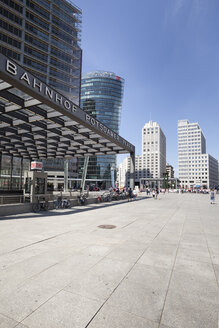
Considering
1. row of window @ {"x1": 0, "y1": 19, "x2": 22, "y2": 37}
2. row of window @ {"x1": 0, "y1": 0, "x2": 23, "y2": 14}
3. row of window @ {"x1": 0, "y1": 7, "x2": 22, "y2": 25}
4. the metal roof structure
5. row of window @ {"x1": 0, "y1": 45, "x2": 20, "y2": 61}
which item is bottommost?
the metal roof structure

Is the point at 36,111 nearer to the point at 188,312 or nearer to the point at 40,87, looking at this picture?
the point at 40,87

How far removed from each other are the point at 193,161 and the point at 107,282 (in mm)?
193804

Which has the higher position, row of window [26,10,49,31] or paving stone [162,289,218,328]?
row of window [26,10,49,31]

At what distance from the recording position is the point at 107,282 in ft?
12.9

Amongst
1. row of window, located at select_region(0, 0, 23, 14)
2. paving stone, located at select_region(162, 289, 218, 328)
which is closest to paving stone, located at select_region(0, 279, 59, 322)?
paving stone, located at select_region(162, 289, 218, 328)

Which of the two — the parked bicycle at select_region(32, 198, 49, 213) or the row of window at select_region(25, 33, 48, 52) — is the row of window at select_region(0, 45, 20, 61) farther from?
the parked bicycle at select_region(32, 198, 49, 213)

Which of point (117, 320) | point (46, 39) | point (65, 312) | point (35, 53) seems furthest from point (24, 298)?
point (46, 39)

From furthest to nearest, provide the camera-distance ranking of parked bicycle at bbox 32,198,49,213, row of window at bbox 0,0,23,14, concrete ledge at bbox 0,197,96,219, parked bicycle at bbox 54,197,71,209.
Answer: row of window at bbox 0,0,23,14 < parked bicycle at bbox 54,197,71,209 < parked bicycle at bbox 32,198,49,213 < concrete ledge at bbox 0,197,96,219

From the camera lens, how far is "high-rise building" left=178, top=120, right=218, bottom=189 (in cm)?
16988

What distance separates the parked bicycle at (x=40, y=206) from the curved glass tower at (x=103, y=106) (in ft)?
345

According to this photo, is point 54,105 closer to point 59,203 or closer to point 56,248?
point 59,203

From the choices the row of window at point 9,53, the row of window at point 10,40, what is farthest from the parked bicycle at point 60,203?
the row of window at point 10,40

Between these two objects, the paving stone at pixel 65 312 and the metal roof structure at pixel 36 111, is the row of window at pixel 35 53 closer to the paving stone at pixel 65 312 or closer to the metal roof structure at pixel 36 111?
the metal roof structure at pixel 36 111

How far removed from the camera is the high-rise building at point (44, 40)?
5322 centimetres
